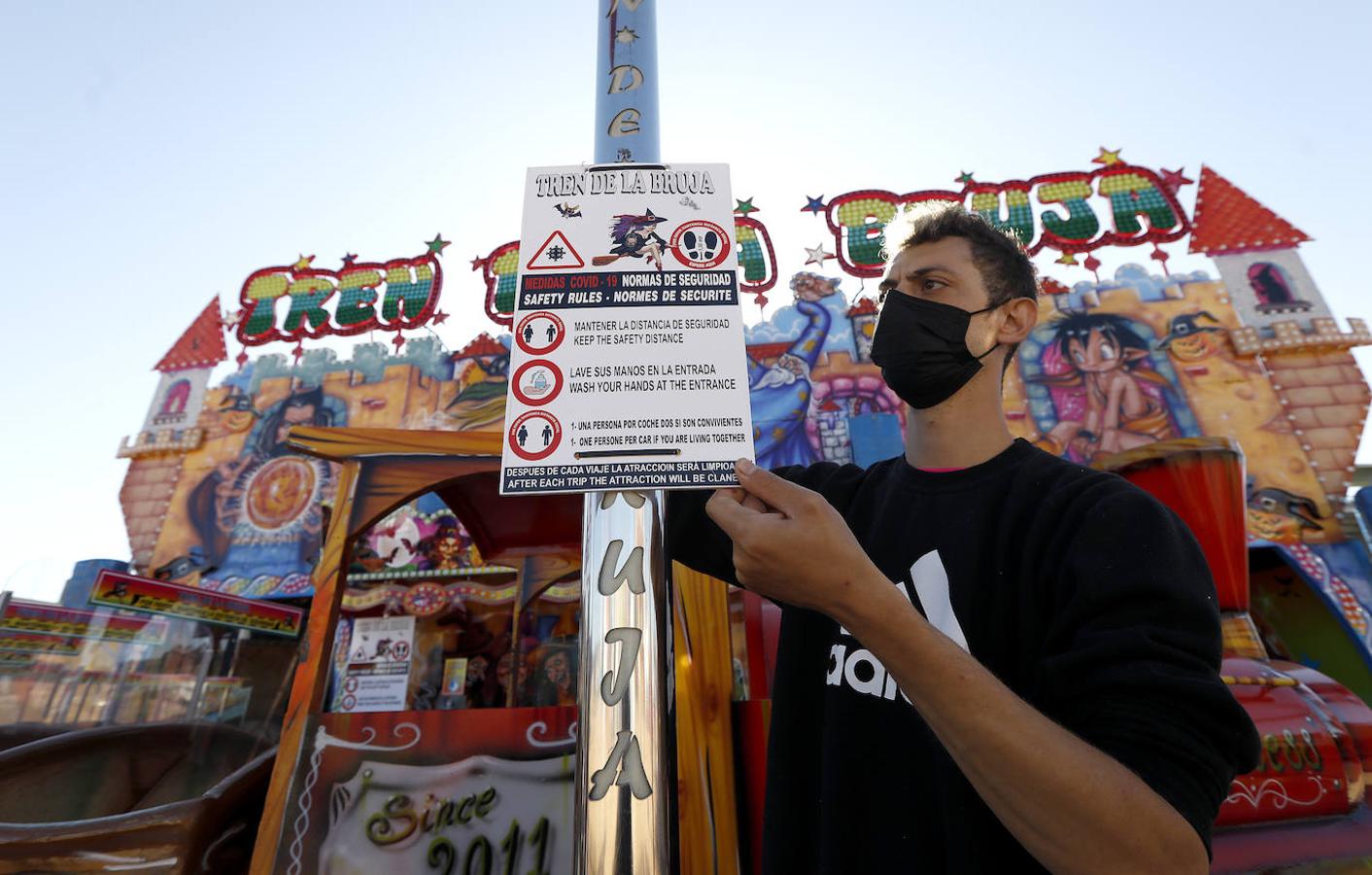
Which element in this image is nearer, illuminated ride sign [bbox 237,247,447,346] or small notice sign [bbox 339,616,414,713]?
small notice sign [bbox 339,616,414,713]

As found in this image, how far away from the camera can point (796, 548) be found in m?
0.94

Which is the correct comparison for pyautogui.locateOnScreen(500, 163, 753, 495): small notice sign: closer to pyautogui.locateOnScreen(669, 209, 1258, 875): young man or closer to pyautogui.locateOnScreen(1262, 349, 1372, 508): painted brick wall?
pyautogui.locateOnScreen(669, 209, 1258, 875): young man

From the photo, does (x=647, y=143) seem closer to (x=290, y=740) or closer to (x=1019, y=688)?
(x=1019, y=688)

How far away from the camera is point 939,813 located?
111 cm

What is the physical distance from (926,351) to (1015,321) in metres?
0.27

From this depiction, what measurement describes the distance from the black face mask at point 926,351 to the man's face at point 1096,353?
12.7m

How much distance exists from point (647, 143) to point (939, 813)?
1.46 meters

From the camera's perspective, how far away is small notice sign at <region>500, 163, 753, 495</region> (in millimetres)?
1128

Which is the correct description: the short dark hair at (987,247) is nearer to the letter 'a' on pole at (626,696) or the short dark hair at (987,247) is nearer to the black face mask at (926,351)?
the black face mask at (926,351)

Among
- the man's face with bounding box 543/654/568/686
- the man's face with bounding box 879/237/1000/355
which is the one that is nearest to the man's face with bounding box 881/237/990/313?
the man's face with bounding box 879/237/1000/355

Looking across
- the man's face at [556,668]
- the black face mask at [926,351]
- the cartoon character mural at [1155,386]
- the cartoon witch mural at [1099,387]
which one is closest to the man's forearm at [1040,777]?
the black face mask at [926,351]

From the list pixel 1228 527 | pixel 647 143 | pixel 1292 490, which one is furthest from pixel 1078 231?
pixel 647 143

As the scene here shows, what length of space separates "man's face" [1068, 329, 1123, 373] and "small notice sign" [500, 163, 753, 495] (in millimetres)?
13347

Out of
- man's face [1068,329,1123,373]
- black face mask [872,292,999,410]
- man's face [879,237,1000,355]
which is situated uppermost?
man's face [1068,329,1123,373]
